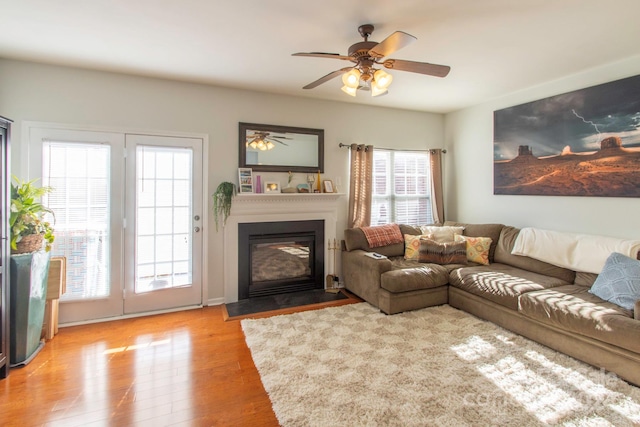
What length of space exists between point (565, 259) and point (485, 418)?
2.28 meters

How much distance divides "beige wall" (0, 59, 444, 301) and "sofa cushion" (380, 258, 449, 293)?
1.29 meters

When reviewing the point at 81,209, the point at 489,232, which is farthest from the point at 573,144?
the point at 81,209

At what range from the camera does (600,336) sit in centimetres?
231

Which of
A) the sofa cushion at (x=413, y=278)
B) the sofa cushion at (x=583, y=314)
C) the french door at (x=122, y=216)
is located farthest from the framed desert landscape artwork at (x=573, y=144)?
the french door at (x=122, y=216)

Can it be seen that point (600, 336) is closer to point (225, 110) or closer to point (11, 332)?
point (225, 110)

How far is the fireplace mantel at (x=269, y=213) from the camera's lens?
3.93 metres

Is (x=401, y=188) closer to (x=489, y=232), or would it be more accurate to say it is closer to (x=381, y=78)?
(x=489, y=232)

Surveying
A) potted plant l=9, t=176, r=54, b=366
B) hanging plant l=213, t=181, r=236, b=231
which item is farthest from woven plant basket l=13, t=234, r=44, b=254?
hanging plant l=213, t=181, r=236, b=231

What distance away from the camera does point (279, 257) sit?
167 inches

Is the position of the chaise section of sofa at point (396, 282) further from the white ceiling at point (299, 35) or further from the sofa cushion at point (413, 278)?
the white ceiling at point (299, 35)

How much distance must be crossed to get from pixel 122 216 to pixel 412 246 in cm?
353

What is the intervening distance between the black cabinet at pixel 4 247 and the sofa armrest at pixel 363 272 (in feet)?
10.7

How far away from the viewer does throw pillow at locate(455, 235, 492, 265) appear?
13.0 feet

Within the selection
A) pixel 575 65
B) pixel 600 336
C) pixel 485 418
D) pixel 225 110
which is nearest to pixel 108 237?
pixel 225 110
